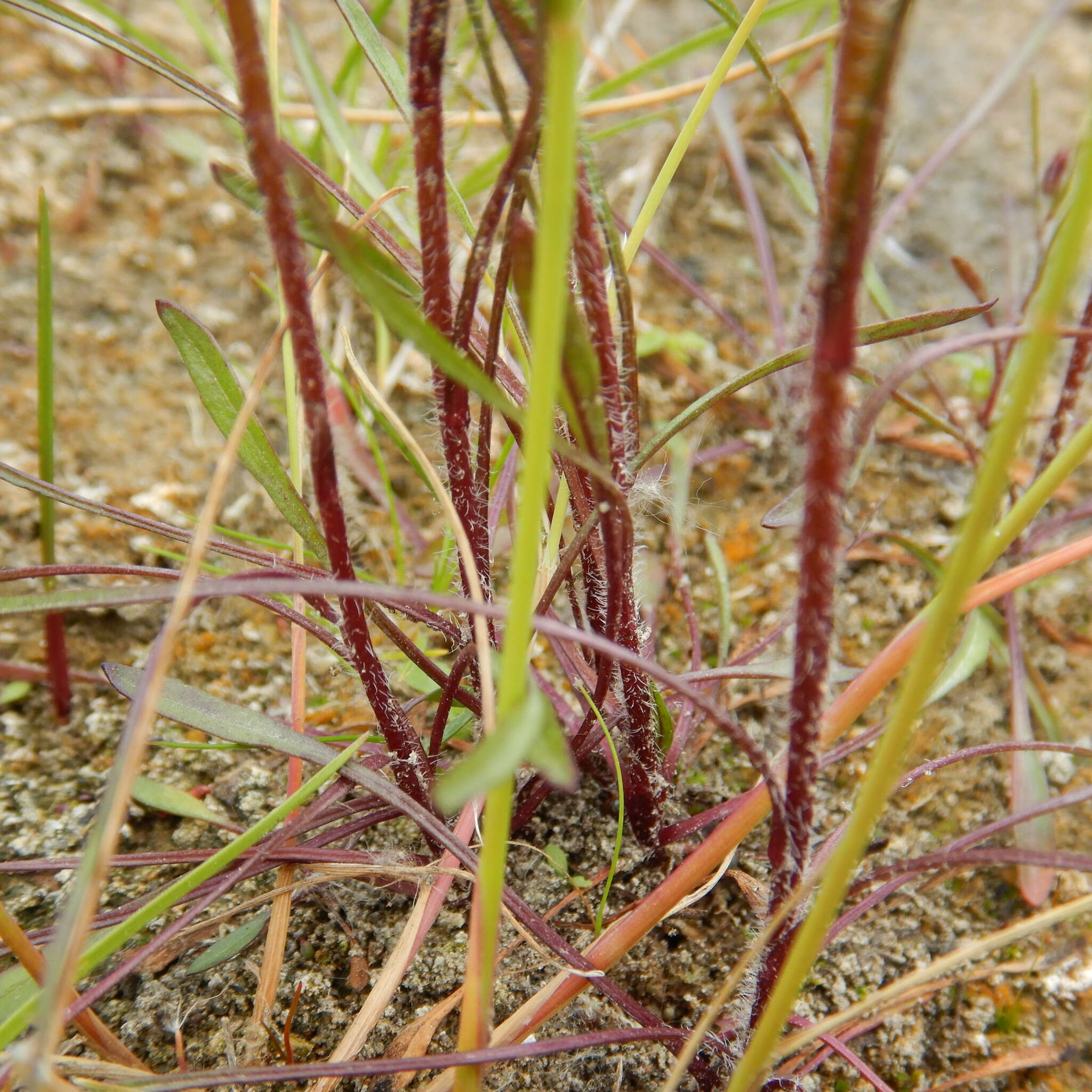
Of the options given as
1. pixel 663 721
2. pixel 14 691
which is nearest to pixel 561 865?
pixel 663 721

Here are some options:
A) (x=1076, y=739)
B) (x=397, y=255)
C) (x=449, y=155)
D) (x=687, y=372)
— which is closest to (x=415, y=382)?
(x=687, y=372)

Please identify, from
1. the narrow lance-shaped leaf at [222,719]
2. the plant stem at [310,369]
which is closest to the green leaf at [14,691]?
the narrow lance-shaped leaf at [222,719]

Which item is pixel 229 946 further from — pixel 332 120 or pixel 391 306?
pixel 332 120

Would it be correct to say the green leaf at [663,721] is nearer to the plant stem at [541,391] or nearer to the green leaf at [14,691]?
the plant stem at [541,391]

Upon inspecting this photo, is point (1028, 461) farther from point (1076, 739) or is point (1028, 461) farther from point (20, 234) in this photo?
point (20, 234)

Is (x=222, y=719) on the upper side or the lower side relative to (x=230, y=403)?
lower

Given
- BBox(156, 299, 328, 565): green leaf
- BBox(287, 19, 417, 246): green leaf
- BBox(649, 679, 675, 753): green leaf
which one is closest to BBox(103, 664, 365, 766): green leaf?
BBox(156, 299, 328, 565): green leaf
